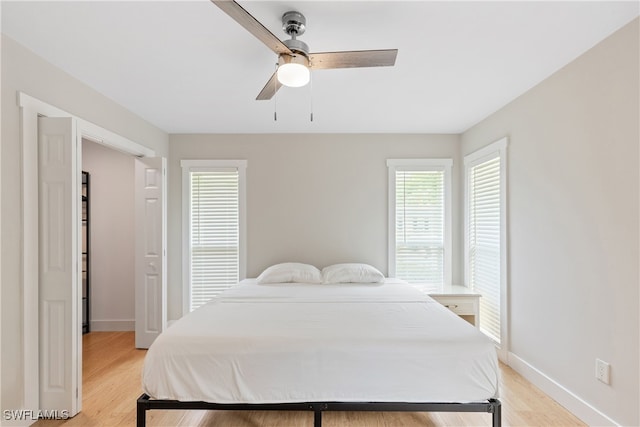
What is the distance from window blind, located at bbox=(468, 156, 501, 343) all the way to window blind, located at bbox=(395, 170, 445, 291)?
0.40 m

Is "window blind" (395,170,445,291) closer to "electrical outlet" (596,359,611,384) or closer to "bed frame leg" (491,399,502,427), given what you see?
"electrical outlet" (596,359,611,384)

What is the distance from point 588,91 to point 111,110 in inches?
154

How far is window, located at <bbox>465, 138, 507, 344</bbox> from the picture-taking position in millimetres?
3416

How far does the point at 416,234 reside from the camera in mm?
4410

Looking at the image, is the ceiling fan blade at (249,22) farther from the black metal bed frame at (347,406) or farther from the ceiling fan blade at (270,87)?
the black metal bed frame at (347,406)

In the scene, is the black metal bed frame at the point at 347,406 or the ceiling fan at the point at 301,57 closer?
the ceiling fan at the point at 301,57

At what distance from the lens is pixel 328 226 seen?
172 inches

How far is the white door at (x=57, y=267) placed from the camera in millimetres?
2381

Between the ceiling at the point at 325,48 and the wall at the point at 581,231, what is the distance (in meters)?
0.24

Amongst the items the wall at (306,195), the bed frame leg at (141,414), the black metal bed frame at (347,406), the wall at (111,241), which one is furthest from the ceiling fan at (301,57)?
the wall at (111,241)

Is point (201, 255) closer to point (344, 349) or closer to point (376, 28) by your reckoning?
point (344, 349)

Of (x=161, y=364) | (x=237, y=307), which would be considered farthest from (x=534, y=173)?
(x=161, y=364)

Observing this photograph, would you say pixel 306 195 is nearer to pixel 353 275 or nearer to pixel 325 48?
pixel 353 275

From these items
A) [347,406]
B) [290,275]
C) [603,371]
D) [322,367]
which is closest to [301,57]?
[322,367]
